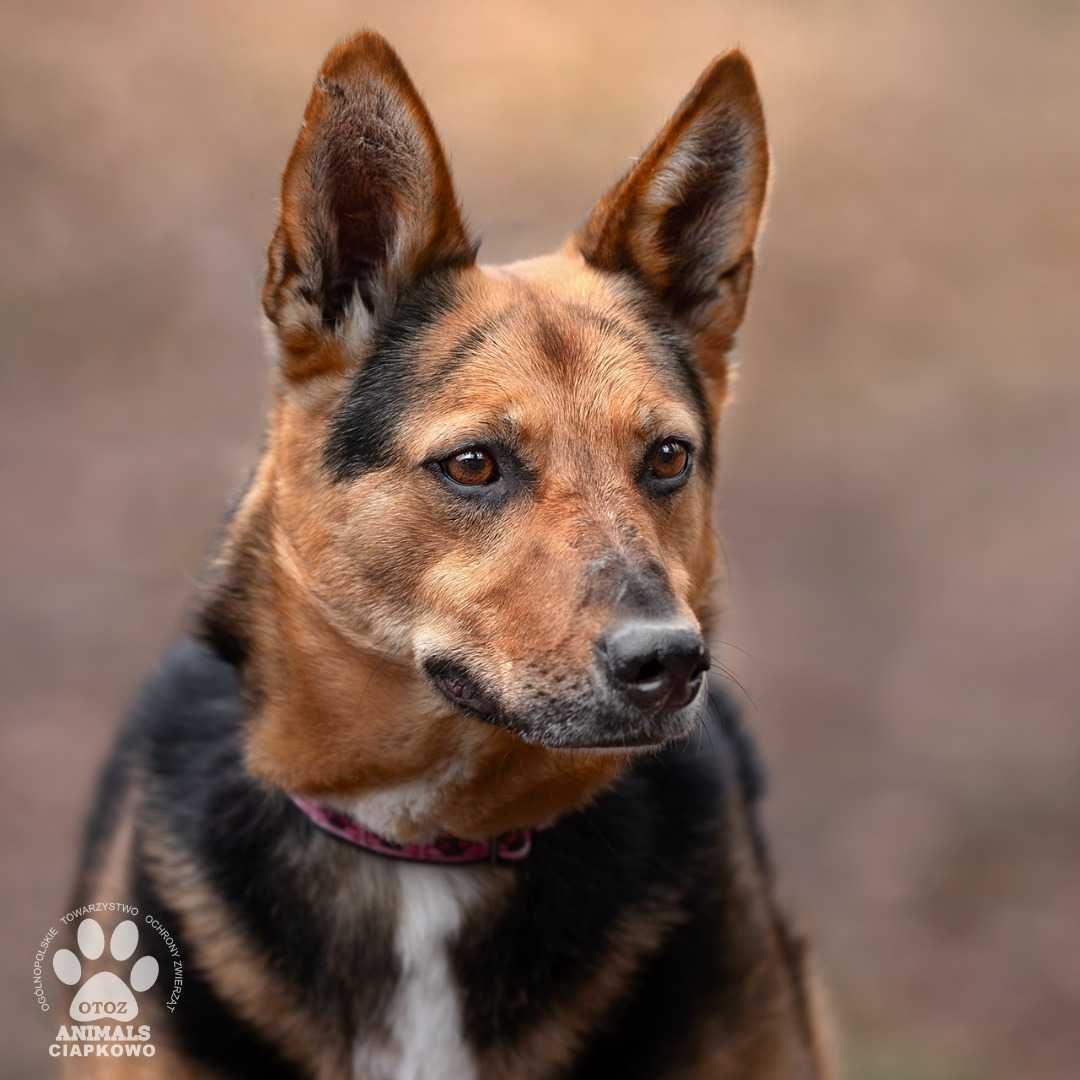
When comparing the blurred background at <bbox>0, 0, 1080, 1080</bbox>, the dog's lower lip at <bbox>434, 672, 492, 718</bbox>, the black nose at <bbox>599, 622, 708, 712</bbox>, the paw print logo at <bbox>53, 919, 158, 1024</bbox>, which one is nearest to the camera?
the black nose at <bbox>599, 622, 708, 712</bbox>

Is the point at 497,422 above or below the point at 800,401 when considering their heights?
above

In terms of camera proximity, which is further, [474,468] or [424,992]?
[424,992]

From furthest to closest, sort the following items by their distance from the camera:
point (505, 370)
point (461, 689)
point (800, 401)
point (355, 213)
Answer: point (800, 401) < point (355, 213) < point (505, 370) < point (461, 689)

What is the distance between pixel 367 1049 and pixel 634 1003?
64cm

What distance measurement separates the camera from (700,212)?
4.11 metres

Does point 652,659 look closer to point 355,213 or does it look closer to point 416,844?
point 416,844

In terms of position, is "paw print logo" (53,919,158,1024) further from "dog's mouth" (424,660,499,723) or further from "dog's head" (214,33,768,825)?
"dog's mouth" (424,660,499,723)

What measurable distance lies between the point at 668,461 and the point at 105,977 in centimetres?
184

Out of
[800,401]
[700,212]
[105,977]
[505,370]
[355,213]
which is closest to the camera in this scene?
[505,370]

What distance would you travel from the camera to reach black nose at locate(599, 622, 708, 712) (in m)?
3.20

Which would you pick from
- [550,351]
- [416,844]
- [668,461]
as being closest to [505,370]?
[550,351]

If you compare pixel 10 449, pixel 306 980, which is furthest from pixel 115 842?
pixel 10 449

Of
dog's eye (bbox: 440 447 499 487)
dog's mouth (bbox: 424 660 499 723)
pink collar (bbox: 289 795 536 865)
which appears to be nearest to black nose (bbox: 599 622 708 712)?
dog's mouth (bbox: 424 660 499 723)

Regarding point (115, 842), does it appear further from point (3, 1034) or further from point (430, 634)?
point (3, 1034)
